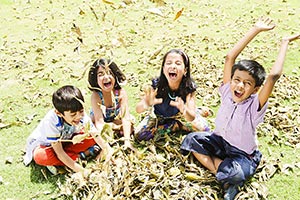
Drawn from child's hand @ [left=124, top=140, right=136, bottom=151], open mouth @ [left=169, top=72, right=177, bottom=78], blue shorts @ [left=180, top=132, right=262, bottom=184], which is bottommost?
child's hand @ [left=124, top=140, right=136, bottom=151]

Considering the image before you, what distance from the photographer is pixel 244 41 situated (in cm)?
287

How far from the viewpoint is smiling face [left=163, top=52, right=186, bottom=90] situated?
3.28m

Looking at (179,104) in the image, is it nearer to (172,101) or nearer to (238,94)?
(172,101)

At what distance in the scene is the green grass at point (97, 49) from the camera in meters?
3.33

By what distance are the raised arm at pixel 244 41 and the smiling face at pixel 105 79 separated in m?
1.17

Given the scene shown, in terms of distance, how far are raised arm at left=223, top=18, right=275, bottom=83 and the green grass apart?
3.32ft

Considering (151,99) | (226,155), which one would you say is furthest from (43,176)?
(226,155)

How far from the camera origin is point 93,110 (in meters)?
3.65

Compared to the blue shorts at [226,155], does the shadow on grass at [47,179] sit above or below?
below

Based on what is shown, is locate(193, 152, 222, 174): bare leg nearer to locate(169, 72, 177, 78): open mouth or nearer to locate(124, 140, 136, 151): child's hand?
locate(124, 140, 136, 151): child's hand

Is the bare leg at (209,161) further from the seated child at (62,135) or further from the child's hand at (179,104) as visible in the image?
the seated child at (62,135)

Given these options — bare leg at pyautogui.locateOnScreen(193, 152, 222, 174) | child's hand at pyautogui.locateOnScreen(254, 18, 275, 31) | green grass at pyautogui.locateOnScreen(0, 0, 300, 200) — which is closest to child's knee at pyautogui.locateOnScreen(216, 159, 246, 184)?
bare leg at pyautogui.locateOnScreen(193, 152, 222, 174)

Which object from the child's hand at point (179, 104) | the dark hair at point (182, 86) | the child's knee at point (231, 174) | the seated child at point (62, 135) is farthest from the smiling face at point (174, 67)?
the child's knee at point (231, 174)

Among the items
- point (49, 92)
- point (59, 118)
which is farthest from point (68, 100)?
point (49, 92)
